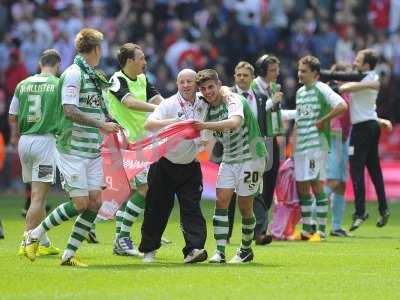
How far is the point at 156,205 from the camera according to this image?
14555 millimetres

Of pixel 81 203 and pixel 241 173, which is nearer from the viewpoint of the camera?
pixel 81 203

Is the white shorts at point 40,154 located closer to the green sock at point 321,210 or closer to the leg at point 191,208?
the leg at point 191,208

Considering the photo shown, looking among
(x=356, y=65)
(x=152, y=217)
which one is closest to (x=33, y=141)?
(x=152, y=217)

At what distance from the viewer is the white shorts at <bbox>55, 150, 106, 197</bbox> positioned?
46.1 ft

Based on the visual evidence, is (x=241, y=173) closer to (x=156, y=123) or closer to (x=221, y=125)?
(x=221, y=125)

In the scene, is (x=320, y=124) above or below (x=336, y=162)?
above

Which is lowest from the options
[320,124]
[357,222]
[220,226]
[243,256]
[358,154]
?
[357,222]

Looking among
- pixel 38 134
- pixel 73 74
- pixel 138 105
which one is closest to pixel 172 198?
pixel 138 105

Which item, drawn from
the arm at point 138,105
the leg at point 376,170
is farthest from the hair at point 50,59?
the leg at point 376,170

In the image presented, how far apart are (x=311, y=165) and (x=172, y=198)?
14.3ft

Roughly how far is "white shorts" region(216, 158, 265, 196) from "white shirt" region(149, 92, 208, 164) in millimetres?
409

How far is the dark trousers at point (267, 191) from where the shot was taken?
1748 centimetres

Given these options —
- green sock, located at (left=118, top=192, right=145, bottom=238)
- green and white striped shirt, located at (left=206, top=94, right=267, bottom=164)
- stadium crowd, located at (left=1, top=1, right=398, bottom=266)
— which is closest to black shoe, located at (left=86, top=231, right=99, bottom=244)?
stadium crowd, located at (left=1, top=1, right=398, bottom=266)

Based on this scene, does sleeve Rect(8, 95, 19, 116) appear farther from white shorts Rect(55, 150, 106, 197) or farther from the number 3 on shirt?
white shorts Rect(55, 150, 106, 197)
